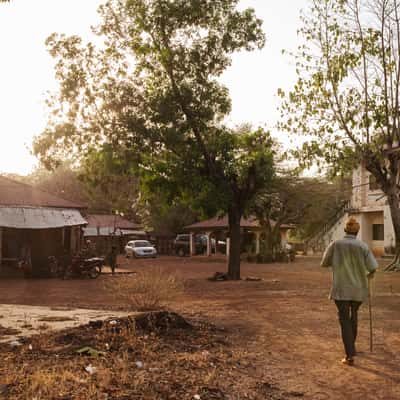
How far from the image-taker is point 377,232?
37969 mm

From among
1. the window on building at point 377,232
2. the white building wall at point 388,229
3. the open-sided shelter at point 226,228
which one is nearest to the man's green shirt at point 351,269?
the white building wall at point 388,229

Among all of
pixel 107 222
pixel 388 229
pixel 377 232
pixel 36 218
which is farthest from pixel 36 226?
pixel 107 222

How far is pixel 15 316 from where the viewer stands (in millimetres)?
9672

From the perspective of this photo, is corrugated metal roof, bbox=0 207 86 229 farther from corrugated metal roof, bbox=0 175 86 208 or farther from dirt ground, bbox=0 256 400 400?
dirt ground, bbox=0 256 400 400

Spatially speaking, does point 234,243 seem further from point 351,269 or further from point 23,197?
point 351,269

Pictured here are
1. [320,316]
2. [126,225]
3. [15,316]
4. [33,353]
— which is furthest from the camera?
[126,225]

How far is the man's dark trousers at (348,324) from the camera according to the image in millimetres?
7332

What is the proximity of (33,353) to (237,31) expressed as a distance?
15.4 m

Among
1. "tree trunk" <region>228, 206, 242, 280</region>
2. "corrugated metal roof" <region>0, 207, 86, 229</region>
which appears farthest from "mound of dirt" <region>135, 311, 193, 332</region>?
"corrugated metal roof" <region>0, 207, 86, 229</region>

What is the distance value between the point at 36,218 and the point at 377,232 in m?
23.9

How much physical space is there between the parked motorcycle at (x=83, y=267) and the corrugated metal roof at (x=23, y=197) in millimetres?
2807

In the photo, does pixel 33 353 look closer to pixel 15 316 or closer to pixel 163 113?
pixel 15 316

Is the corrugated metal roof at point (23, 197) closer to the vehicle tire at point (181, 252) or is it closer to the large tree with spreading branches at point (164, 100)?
the large tree with spreading branches at point (164, 100)

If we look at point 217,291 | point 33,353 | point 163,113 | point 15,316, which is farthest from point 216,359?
point 163,113
